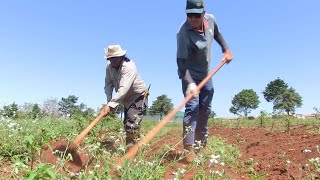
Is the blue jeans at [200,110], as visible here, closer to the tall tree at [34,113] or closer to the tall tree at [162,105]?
the tall tree at [34,113]

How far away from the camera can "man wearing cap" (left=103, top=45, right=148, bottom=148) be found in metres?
5.01

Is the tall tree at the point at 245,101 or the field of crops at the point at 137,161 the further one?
the tall tree at the point at 245,101

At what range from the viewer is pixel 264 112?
1102 cm

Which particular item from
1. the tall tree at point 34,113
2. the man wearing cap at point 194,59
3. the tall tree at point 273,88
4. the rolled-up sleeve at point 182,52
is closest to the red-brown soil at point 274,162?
the man wearing cap at point 194,59

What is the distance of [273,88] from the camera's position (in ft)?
233

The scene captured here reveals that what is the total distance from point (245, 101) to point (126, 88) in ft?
228

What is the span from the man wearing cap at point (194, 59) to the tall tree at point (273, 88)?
67.5 m

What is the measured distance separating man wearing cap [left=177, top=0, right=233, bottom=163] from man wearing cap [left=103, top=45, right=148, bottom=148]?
0.75m

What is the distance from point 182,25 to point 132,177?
2356mm

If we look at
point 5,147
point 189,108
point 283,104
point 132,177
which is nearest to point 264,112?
point 189,108

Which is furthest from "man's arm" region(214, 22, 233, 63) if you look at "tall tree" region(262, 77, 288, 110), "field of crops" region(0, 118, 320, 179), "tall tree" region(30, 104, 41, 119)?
"tall tree" region(262, 77, 288, 110)

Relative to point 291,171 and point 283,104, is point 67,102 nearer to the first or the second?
point 283,104

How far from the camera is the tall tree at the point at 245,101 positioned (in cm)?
7238

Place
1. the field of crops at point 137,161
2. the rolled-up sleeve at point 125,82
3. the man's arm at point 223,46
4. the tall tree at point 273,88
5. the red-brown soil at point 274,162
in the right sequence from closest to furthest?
the field of crops at point 137,161
the red-brown soil at point 274,162
the man's arm at point 223,46
the rolled-up sleeve at point 125,82
the tall tree at point 273,88
